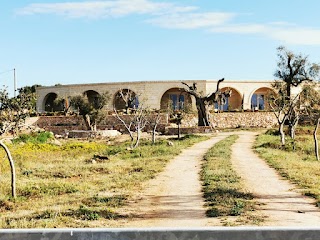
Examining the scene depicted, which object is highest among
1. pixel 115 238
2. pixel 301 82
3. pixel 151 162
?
pixel 301 82

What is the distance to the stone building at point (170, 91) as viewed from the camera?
55312mm

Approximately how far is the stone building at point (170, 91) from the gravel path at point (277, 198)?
126 ft

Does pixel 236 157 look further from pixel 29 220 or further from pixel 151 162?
pixel 29 220

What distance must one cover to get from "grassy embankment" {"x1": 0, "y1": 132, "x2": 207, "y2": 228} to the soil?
0.46m

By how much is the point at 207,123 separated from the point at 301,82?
1050 cm

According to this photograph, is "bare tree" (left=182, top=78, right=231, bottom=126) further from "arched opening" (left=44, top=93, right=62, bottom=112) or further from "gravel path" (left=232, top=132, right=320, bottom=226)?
"arched opening" (left=44, top=93, right=62, bottom=112)

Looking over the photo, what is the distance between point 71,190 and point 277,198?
472 cm

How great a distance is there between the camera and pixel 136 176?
46.2ft

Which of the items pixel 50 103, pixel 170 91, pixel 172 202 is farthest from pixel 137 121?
pixel 50 103

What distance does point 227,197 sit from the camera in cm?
1001

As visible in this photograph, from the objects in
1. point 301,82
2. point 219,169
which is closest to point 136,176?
point 219,169

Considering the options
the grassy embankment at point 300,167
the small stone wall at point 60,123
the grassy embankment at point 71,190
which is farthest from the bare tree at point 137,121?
the grassy embankment at point 300,167

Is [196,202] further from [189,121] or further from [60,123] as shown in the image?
[60,123]

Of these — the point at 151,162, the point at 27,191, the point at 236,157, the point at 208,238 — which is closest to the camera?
the point at 208,238
